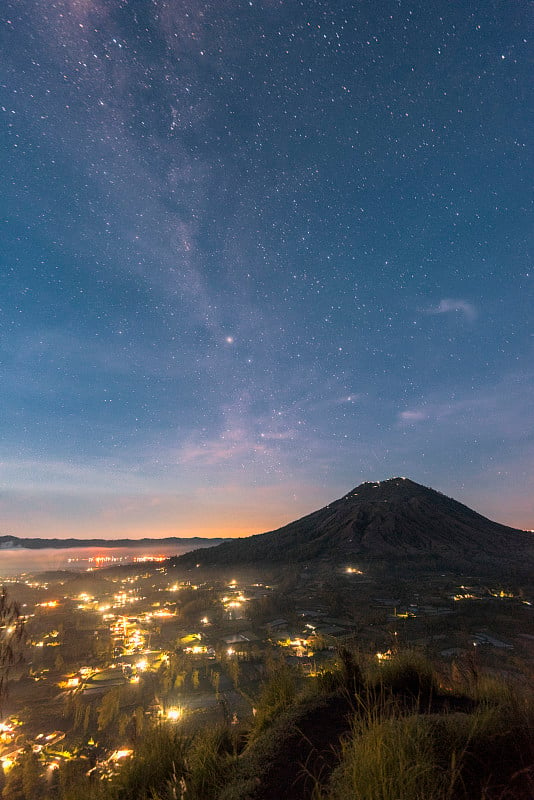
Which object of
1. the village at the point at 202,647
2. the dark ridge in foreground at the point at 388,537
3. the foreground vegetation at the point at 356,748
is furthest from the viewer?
the dark ridge in foreground at the point at 388,537

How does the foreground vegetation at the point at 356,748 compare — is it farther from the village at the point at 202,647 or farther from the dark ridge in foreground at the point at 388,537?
the dark ridge in foreground at the point at 388,537

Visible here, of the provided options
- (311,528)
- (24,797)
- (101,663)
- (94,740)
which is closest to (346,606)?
(101,663)

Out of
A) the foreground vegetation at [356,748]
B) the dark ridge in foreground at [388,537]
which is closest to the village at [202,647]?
the foreground vegetation at [356,748]

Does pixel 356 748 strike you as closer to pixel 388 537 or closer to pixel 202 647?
pixel 202 647

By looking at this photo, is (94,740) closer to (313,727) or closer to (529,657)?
(313,727)

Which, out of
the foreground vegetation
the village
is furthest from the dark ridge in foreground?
the foreground vegetation

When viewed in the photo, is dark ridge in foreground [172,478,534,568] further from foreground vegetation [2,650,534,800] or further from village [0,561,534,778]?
foreground vegetation [2,650,534,800]
